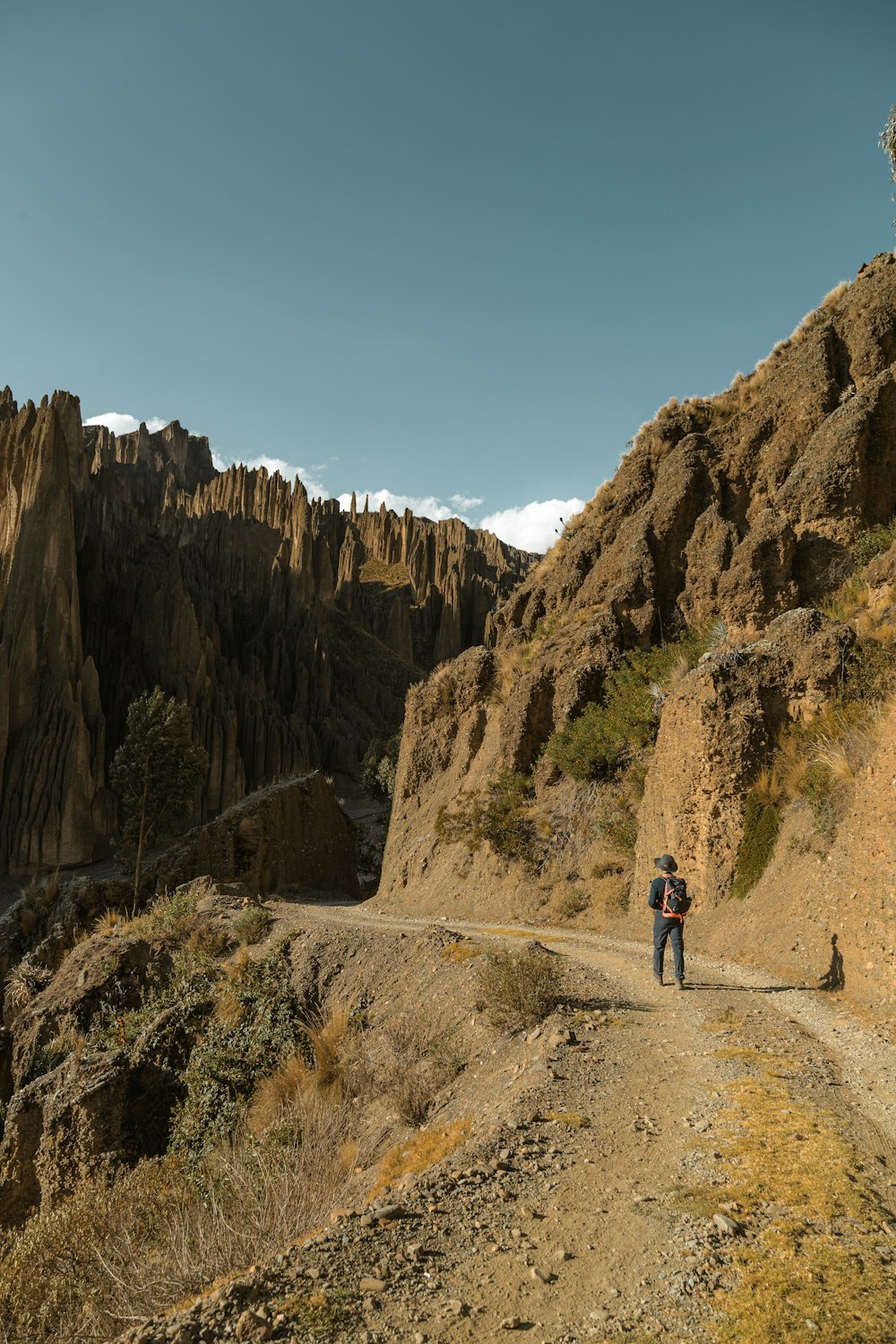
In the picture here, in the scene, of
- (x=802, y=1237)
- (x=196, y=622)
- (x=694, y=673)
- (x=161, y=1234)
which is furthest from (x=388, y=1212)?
(x=196, y=622)

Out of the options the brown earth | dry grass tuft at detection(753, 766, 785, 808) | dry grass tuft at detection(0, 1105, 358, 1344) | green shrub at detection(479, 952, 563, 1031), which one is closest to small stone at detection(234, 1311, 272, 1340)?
the brown earth

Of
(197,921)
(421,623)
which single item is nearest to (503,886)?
(197,921)

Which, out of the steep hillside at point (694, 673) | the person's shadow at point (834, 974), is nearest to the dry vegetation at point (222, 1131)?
the person's shadow at point (834, 974)

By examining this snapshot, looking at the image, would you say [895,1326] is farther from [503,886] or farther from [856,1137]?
[503,886]

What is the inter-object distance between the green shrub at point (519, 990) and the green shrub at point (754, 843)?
442 cm

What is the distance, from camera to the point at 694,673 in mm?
14602

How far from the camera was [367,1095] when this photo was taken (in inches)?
356

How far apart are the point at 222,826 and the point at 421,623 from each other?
81740 millimetres

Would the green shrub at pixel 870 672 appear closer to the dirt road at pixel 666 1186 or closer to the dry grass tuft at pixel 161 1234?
the dirt road at pixel 666 1186

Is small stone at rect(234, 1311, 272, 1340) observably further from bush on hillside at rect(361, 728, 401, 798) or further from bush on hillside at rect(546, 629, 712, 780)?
bush on hillside at rect(361, 728, 401, 798)

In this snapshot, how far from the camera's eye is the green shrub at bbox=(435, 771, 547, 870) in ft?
63.2

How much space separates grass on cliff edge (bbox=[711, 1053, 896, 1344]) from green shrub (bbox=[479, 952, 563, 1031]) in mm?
3099

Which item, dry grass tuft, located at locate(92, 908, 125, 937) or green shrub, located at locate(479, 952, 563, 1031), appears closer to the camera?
green shrub, located at locate(479, 952, 563, 1031)

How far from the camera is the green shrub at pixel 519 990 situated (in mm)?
8695
